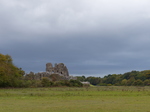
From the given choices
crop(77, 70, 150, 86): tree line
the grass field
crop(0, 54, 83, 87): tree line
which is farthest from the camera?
crop(77, 70, 150, 86): tree line

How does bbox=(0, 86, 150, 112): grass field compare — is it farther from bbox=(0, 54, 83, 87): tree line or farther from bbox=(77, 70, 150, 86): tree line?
bbox=(77, 70, 150, 86): tree line

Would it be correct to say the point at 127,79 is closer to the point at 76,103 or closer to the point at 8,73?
the point at 8,73

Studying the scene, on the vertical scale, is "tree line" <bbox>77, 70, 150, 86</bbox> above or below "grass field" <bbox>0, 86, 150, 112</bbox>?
above

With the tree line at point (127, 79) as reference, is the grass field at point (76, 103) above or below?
below

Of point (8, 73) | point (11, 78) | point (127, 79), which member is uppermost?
point (8, 73)

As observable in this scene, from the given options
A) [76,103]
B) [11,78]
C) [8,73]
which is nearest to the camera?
[76,103]

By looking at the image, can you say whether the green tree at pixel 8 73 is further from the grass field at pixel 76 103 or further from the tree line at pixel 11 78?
the grass field at pixel 76 103

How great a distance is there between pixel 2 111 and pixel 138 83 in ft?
222

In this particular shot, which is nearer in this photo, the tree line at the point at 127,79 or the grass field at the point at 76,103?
the grass field at the point at 76,103

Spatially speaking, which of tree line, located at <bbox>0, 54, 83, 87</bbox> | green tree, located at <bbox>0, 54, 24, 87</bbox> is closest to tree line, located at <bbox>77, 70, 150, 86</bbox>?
tree line, located at <bbox>0, 54, 83, 87</bbox>

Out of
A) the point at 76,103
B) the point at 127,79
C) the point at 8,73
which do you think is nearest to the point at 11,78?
the point at 8,73

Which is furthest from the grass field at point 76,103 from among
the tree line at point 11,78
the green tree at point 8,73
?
the tree line at point 11,78

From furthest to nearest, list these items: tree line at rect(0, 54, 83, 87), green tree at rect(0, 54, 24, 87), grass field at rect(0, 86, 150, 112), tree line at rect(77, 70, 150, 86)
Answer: tree line at rect(77, 70, 150, 86)
tree line at rect(0, 54, 83, 87)
green tree at rect(0, 54, 24, 87)
grass field at rect(0, 86, 150, 112)

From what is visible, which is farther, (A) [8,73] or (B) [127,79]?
(B) [127,79]
